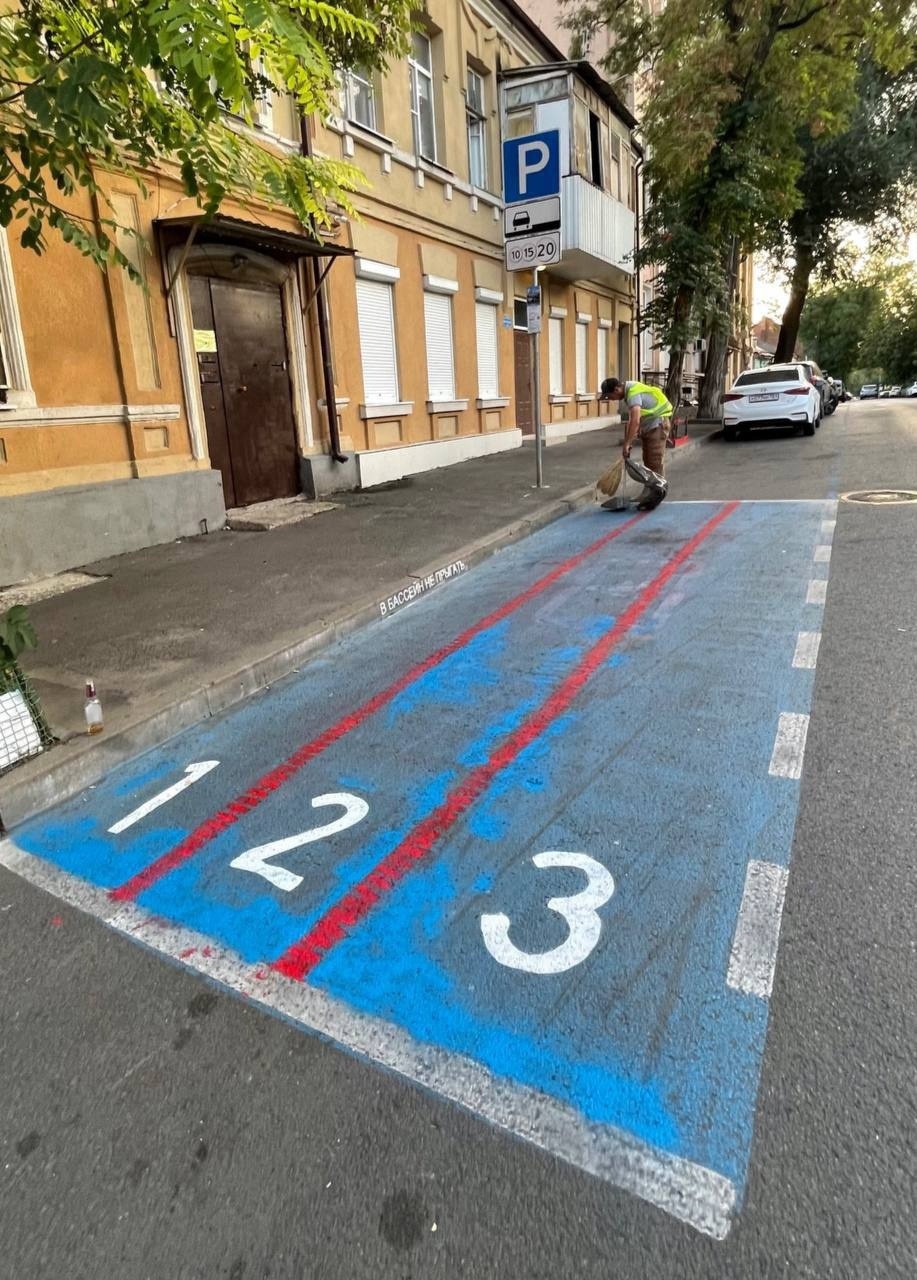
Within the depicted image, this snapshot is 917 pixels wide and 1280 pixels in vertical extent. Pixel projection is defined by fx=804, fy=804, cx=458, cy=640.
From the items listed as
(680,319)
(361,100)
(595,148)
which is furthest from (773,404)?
(361,100)

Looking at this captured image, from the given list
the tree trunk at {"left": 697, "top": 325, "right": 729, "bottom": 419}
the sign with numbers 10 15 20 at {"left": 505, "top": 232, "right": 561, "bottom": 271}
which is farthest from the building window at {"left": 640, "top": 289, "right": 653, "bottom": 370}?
the sign with numbers 10 15 20 at {"left": 505, "top": 232, "right": 561, "bottom": 271}

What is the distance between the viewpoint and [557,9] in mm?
23891

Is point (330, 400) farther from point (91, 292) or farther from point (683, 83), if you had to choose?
Result: point (683, 83)

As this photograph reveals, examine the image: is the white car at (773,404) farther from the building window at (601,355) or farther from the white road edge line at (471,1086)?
the white road edge line at (471,1086)

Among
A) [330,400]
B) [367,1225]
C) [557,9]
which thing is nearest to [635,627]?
[367,1225]

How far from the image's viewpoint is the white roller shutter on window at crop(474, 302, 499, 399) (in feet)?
55.1

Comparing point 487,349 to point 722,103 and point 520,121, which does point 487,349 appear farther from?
point 722,103

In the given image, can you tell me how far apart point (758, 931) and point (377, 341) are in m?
12.6

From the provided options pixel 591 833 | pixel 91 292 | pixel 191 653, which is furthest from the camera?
pixel 91 292

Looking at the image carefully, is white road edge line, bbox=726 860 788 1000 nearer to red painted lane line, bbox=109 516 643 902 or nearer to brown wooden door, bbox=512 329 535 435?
red painted lane line, bbox=109 516 643 902

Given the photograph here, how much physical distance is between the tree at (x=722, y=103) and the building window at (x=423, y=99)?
18.3 ft

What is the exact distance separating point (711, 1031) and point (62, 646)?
503 centimetres

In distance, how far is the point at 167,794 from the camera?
389 cm

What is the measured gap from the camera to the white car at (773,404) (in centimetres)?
1812
